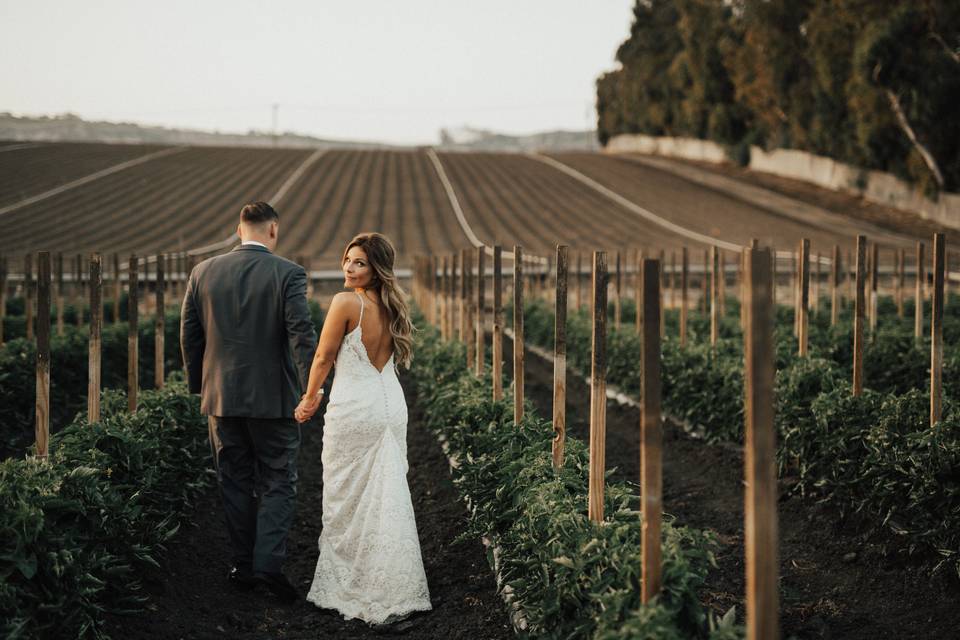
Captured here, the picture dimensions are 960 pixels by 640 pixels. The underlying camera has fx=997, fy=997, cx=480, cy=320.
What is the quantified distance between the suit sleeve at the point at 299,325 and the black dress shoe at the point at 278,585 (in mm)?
904

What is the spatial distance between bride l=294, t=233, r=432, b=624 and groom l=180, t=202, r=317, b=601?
18 cm

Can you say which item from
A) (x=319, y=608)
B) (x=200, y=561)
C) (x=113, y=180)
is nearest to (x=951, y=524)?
(x=319, y=608)

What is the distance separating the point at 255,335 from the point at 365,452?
77 centimetres

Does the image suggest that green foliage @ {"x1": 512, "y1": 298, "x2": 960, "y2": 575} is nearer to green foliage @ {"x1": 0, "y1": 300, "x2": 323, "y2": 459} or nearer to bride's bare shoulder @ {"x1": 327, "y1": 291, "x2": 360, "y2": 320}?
bride's bare shoulder @ {"x1": 327, "y1": 291, "x2": 360, "y2": 320}

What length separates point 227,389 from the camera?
4742 millimetres

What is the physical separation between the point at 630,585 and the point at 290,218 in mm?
32718

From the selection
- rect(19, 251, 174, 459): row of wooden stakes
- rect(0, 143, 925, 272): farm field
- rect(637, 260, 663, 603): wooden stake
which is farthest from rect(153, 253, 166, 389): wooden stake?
rect(0, 143, 925, 272): farm field

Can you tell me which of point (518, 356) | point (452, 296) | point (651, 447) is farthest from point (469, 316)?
point (651, 447)

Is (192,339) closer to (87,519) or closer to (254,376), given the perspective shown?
(254,376)

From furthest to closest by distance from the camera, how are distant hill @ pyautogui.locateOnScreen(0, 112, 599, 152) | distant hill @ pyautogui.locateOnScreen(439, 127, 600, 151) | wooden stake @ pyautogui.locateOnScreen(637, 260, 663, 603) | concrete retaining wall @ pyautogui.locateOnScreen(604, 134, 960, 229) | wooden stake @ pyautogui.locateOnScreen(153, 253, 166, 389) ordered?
1. distant hill @ pyautogui.locateOnScreen(439, 127, 600, 151)
2. distant hill @ pyautogui.locateOnScreen(0, 112, 599, 152)
3. concrete retaining wall @ pyautogui.locateOnScreen(604, 134, 960, 229)
4. wooden stake @ pyautogui.locateOnScreen(153, 253, 166, 389)
5. wooden stake @ pyautogui.locateOnScreen(637, 260, 663, 603)

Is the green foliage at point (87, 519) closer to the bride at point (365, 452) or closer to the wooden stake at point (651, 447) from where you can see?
the bride at point (365, 452)

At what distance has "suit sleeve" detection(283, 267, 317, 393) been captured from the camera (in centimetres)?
471

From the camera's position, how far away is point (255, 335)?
15.7 ft

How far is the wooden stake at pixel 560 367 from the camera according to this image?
4715mm
